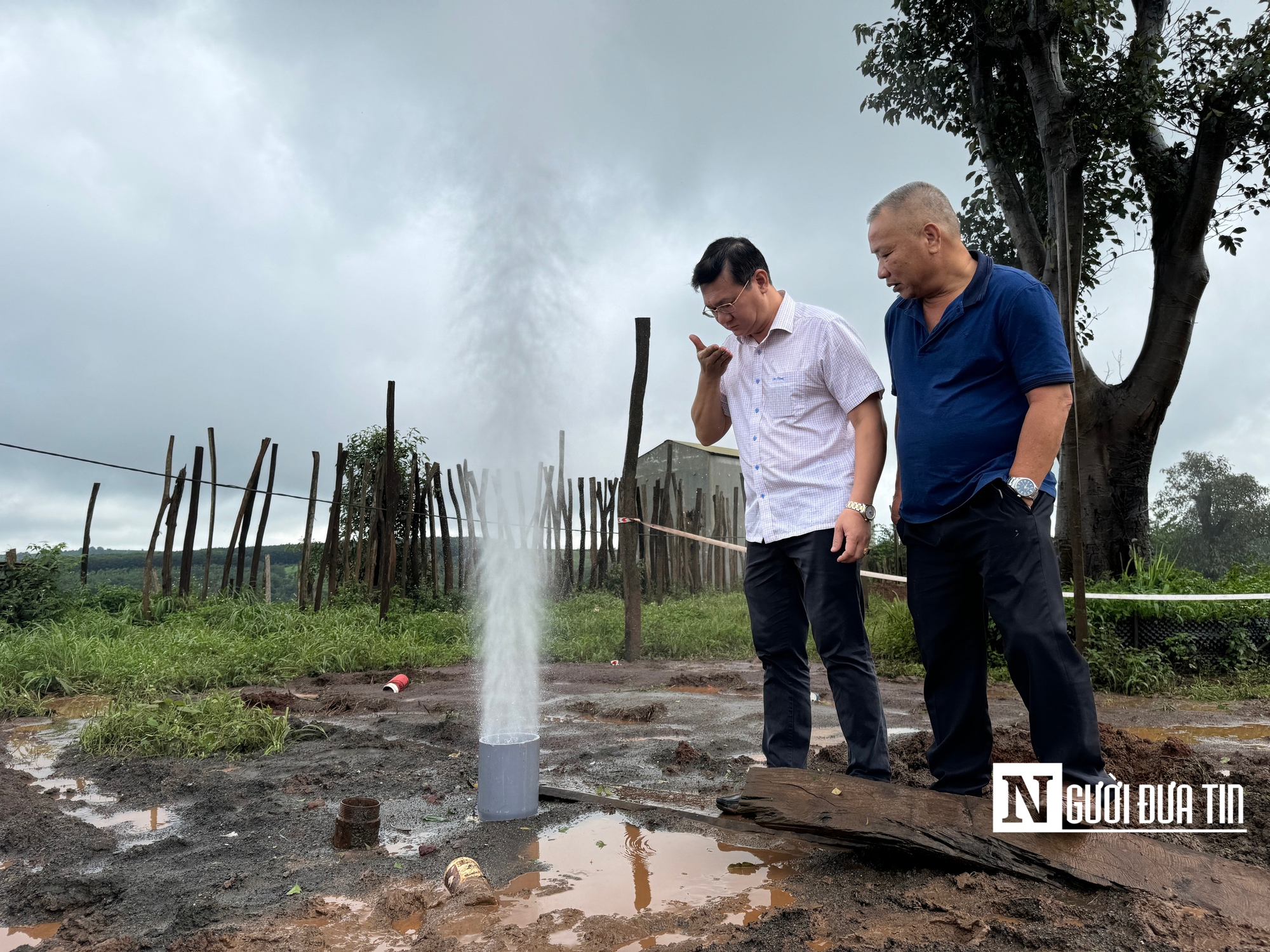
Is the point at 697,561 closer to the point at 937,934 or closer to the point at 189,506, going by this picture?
the point at 189,506

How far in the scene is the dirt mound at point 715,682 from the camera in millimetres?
6816

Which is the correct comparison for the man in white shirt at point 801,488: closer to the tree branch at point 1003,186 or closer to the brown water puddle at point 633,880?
the brown water puddle at point 633,880

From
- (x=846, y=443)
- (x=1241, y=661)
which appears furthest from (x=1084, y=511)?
(x=846, y=443)

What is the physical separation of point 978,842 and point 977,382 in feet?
4.34

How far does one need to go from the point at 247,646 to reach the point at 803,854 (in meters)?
6.47

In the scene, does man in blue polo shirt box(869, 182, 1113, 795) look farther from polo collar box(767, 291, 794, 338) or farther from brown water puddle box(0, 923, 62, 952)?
brown water puddle box(0, 923, 62, 952)

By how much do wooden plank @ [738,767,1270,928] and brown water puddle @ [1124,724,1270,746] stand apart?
259 centimetres

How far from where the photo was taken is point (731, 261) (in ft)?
9.95

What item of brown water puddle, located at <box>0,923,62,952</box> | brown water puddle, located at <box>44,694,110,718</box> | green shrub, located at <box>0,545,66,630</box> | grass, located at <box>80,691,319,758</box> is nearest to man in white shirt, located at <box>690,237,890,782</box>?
brown water puddle, located at <box>0,923,62,952</box>

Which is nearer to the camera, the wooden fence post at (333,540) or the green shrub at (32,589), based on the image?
the green shrub at (32,589)

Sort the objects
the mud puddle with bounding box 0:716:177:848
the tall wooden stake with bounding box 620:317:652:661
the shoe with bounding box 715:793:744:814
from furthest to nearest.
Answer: the tall wooden stake with bounding box 620:317:652:661
the mud puddle with bounding box 0:716:177:848
the shoe with bounding box 715:793:744:814

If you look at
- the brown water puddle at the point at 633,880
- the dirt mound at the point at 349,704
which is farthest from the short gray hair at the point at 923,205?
the dirt mound at the point at 349,704

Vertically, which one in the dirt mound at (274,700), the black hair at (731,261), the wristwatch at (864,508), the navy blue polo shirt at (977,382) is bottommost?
the dirt mound at (274,700)

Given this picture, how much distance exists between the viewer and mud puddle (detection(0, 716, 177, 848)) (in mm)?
3244
